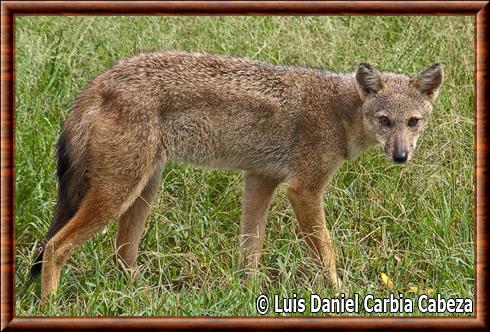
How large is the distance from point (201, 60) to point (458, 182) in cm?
226

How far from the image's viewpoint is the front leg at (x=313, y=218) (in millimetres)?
7387

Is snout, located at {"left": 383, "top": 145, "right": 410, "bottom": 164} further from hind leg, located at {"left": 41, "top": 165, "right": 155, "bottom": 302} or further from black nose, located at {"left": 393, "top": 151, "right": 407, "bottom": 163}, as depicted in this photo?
hind leg, located at {"left": 41, "top": 165, "right": 155, "bottom": 302}

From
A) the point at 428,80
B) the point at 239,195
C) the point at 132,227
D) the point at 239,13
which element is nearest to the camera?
the point at 239,13

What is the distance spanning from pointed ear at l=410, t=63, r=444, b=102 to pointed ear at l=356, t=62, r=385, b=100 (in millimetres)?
259

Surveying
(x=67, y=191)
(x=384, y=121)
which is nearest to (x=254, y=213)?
(x=384, y=121)

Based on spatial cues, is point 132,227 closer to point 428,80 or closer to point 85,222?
point 85,222

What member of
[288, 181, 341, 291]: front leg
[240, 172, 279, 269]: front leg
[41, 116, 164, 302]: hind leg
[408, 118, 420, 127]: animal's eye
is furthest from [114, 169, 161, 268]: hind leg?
[408, 118, 420, 127]: animal's eye

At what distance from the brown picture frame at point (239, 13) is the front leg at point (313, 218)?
1.07 metres

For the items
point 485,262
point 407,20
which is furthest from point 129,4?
point 407,20

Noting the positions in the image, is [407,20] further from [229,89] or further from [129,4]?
[129,4]

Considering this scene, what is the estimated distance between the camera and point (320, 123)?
25.1 feet

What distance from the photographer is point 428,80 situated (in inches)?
300

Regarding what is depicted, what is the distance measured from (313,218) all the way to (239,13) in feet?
5.54

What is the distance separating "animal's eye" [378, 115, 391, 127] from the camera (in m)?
7.50
